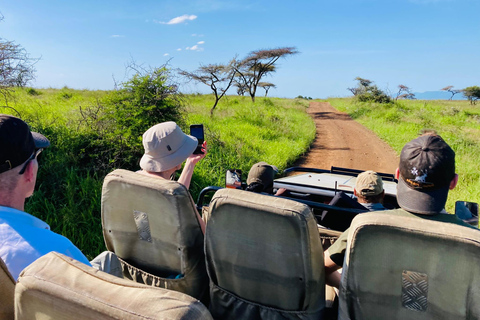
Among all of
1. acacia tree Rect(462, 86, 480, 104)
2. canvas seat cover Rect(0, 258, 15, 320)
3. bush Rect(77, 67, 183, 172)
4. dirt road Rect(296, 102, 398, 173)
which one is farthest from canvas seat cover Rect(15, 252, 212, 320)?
acacia tree Rect(462, 86, 480, 104)

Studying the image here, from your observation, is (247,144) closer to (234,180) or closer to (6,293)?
(234,180)

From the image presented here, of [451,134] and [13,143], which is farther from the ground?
[13,143]

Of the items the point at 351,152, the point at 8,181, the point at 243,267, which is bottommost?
the point at 351,152

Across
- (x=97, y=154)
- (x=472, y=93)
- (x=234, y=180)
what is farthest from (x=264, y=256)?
(x=472, y=93)

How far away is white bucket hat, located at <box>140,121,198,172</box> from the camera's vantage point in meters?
2.24

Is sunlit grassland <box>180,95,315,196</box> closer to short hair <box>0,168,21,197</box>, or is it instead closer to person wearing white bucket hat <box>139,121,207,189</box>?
person wearing white bucket hat <box>139,121,207,189</box>

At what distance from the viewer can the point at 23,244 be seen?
4.11 feet

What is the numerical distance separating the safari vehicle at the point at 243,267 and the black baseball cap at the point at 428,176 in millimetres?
354

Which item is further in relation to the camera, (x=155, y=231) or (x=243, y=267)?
(x=155, y=231)

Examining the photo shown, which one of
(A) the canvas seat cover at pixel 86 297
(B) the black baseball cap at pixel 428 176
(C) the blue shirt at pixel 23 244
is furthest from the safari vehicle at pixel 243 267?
(B) the black baseball cap at pixel 428 176

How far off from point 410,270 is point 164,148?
1.56 metres

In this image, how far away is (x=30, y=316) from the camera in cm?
93

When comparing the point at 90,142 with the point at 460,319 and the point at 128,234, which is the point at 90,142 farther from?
the point at 460,319

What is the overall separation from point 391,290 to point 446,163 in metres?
0.61
